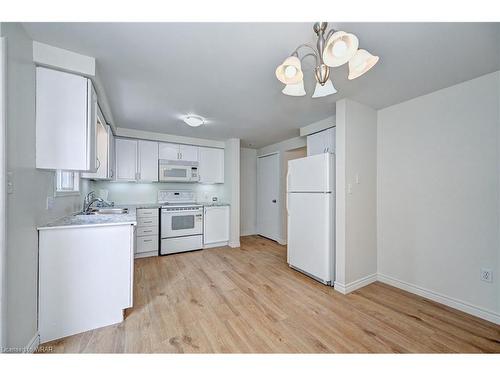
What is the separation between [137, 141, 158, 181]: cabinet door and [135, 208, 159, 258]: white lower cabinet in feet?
2.11

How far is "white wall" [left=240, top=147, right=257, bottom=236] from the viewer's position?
5070mm

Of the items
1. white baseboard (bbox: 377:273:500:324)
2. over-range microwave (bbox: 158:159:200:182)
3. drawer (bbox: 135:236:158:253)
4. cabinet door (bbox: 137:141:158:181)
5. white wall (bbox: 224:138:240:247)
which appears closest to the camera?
white baseboard (bbox: 377:273:500:324)

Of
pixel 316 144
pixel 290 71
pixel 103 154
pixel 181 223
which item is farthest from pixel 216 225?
pixel 290 71

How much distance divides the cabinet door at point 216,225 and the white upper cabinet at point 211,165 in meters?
0.66

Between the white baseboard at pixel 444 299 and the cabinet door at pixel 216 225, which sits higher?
the cabinet door at pixel 216 225

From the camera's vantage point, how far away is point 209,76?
5.99ft

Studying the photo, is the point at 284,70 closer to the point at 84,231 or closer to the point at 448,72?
the point at 448,72

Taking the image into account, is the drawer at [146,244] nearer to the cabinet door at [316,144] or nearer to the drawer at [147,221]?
the drawer at [147,221]

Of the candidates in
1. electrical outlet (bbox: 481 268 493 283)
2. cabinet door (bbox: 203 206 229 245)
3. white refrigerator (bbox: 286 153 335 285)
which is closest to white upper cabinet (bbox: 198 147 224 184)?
cabinet door (bbox: 203 206 229 245)

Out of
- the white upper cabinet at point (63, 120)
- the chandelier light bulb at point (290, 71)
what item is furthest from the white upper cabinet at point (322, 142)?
the white upper cabinet at point (63, 120)

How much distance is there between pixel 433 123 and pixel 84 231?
3531mm

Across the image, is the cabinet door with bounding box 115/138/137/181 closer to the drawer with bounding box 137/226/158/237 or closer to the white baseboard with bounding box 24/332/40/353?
the drawer with bounding box 137/226/158/237

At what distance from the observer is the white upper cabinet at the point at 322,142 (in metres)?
2.84

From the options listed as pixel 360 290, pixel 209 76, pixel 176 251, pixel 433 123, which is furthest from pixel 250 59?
pixel 176 251
